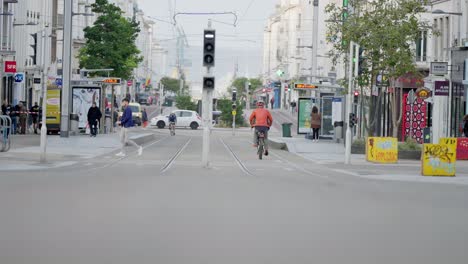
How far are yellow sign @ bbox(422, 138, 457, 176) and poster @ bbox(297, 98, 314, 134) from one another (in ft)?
132

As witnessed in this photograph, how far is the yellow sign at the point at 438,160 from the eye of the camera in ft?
99.2

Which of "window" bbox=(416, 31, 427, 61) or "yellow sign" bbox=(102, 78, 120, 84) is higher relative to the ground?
"window" bbox=(416, 31, 427, 61)

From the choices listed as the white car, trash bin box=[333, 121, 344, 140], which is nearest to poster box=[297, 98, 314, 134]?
trash bin box=[333, 121, 344, 140]

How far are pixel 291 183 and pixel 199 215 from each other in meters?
8.54

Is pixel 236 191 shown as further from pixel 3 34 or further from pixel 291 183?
pixel 3 34

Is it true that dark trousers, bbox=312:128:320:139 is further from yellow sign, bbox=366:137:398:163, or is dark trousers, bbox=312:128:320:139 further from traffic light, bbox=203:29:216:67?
traffic light, bbox=203:29:216:67

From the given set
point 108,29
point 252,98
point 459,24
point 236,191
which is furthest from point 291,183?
point 252,98

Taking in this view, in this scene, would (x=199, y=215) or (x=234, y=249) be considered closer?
(x=234, y=249)

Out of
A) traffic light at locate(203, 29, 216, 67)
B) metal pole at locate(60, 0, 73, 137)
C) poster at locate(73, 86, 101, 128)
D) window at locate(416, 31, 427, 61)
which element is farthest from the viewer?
window at locate(416, 31, 427, 61)

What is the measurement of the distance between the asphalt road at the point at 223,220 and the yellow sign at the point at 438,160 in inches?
167

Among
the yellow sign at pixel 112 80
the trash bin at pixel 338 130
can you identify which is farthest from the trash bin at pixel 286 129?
the yellow sign at pixel 112 80

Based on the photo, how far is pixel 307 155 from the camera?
42.8 metres

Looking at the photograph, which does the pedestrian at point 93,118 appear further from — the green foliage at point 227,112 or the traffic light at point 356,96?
the green foliage at point 227,112

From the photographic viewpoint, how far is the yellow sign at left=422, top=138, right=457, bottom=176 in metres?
30.2
